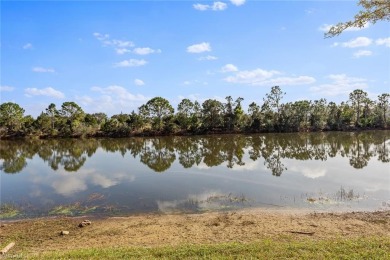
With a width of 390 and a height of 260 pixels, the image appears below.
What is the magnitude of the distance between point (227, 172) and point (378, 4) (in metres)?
16.3

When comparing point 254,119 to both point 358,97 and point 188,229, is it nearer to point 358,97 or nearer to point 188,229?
point 358,97

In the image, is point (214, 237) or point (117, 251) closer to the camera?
point (117, 251)

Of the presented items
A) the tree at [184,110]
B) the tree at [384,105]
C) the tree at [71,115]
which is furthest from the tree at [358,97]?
the tree at [71,115]

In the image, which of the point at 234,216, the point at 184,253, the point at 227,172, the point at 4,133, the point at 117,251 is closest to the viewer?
the point at 184,253

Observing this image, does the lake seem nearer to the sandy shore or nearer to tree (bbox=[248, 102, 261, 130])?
the sandy shore

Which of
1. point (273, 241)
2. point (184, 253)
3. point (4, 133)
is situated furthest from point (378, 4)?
point (4, 133)

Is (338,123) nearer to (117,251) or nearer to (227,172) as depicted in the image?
(227,172)

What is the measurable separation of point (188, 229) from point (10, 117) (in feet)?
229

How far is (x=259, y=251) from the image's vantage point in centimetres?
709

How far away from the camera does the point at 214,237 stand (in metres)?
A: 9.06

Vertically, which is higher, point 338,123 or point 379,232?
point 338,123

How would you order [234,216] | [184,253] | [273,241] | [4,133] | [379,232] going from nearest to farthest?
[184,253], [273,241], [379,232], [234,216], [4,133]

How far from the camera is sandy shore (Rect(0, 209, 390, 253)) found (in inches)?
351

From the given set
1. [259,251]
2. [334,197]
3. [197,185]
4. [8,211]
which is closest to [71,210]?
[8,211]
